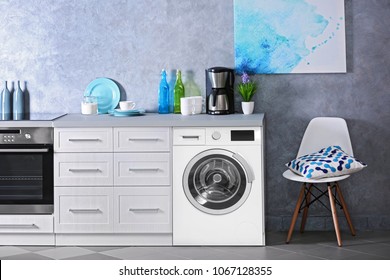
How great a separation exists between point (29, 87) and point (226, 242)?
1.81 metres

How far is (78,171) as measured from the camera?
213 inches

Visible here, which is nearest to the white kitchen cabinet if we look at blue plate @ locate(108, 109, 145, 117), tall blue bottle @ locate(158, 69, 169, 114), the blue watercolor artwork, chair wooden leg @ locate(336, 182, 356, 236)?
blue plate @ locate(108, 109, 145, 117)

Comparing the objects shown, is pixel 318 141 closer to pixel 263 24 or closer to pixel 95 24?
pixel 263 24

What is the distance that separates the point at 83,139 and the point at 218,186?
92 cm

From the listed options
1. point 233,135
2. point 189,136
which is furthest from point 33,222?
point 233,135

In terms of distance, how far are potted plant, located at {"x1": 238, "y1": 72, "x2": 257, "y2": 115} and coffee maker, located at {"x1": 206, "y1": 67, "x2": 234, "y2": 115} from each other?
8 centimetres

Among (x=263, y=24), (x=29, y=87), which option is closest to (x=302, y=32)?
(x=263, y=24)

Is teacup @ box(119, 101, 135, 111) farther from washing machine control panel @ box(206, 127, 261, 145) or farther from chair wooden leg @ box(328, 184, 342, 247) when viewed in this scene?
chair wooden leg @ box(328, 184, 342, 247)

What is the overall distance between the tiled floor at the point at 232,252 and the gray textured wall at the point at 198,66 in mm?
452

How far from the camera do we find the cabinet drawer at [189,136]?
533 cm

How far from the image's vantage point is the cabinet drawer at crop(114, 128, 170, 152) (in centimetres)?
536

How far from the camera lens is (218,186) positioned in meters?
5.34

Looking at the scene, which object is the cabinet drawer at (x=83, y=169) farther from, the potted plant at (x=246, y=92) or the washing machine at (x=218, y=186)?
the potted plant at (x=246, y=92)

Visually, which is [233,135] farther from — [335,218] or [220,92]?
[335,218]
